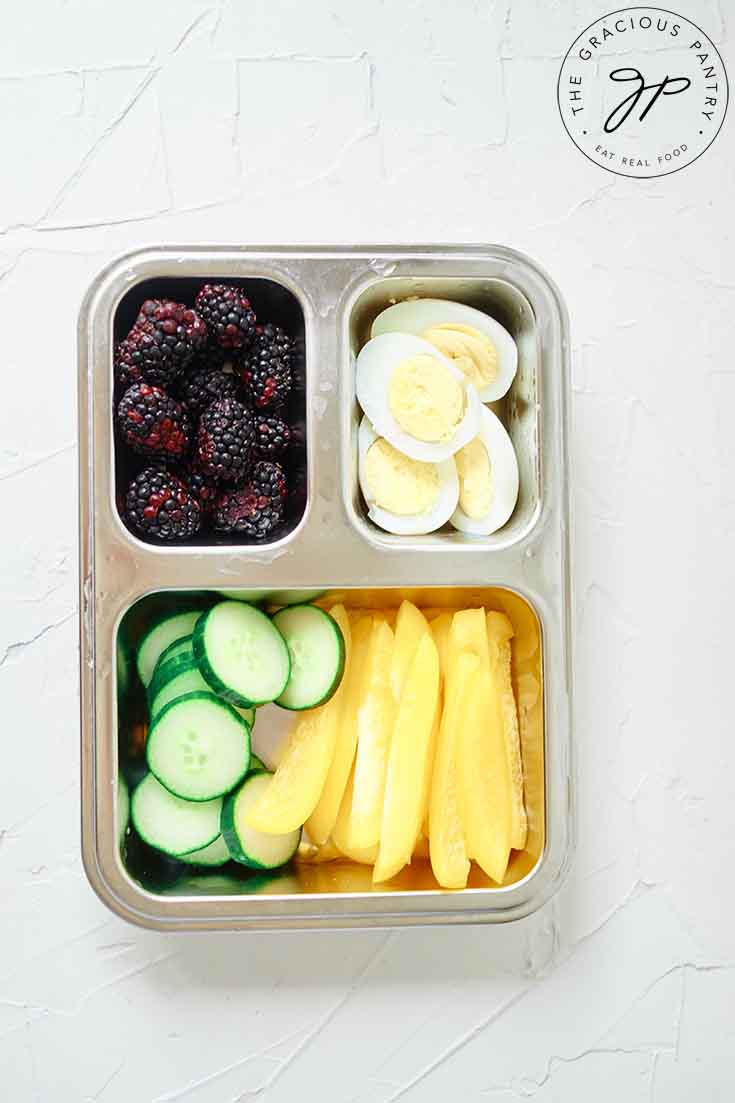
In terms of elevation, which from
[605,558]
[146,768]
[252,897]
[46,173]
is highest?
[46,173]

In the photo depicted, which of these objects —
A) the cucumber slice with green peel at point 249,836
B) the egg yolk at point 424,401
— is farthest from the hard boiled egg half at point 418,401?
the cucumber slice with green peel at point 249,836

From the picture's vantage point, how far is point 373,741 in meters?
1.24

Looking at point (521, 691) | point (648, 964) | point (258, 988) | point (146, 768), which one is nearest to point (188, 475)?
point (146, 768)

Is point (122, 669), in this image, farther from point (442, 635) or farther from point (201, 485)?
point (442, 635)

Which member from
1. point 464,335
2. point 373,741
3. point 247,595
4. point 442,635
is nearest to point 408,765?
point 373,741

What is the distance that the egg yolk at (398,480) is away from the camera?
123 centimetres

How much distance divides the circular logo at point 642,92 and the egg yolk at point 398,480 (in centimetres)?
51

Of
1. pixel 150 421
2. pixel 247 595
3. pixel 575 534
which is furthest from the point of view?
pixel 575 534

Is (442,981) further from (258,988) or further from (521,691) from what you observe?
(521,691)

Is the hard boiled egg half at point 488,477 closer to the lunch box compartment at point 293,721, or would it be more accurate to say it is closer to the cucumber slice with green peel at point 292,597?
the lunch box compartment at point 293,721

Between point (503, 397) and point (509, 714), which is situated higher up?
point (503, 397)

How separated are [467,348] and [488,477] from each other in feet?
0.49

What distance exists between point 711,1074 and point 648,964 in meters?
0.17

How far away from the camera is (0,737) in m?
1.36
